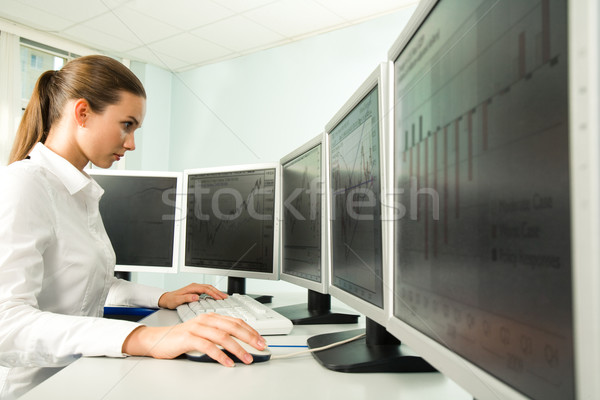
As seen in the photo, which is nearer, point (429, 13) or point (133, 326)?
point (429, 13)

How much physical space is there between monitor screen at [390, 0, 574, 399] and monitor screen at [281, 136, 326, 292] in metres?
0.55

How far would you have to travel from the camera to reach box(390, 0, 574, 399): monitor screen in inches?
10.1

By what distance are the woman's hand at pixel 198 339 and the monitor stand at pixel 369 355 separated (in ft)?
0.44

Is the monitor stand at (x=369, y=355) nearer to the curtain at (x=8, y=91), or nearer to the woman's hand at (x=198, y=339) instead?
the woman's hand at (x=198, y=339)

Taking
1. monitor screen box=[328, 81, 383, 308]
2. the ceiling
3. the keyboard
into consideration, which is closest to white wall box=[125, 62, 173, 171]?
the ceiling

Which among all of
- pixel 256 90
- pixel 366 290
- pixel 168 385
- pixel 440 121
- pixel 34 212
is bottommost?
pixel 168 385

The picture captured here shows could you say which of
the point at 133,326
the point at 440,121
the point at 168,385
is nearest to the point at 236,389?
the point at 168,385

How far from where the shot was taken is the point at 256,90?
3598 millimetres

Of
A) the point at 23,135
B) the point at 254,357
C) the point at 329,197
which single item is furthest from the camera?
the point at 23,135

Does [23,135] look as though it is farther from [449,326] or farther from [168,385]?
[449,326]

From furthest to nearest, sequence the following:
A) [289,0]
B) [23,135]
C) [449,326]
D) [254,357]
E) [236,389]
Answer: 1. [289,0]
2. [23,135]
3. [254,357]
4. [236,389]
5. [449,326]

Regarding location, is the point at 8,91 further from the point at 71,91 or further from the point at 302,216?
the point at 302,216

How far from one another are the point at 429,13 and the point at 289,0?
8.73ft

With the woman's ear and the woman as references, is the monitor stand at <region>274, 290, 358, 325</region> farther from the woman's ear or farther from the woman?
the woman's ear
